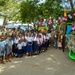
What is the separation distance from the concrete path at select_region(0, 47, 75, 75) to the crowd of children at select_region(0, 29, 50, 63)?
1.89ft

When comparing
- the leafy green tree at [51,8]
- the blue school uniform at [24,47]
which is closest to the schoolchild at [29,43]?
the blue school uniform at [24,47]

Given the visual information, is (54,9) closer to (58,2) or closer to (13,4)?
(58,2)

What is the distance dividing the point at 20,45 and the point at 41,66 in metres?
2.67

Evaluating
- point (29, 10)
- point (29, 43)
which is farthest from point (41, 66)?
point (29, 10)

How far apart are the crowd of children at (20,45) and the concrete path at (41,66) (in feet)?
1.89

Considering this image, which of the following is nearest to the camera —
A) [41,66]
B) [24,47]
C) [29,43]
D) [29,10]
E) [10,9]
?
[41,66]

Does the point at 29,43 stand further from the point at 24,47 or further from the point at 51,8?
the point at 51,8

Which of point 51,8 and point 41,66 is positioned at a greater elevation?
point 51,8

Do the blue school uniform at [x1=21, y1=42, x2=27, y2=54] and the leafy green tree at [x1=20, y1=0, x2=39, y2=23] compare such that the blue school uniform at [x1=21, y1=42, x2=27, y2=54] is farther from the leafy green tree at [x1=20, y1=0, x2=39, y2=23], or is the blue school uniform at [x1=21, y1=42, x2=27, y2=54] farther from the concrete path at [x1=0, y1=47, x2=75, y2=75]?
the leafy green tree at [x1=20, y1=0, x2=39, y2=23]

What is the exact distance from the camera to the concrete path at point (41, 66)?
9594 millimetres

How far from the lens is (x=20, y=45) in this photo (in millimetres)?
12859

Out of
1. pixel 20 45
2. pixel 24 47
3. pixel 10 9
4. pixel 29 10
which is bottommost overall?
pixel 24 47

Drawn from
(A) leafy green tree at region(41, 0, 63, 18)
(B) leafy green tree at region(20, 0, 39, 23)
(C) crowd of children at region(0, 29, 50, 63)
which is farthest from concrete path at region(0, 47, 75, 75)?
(B) leafy green tree at region(20, 0, 39, 23)

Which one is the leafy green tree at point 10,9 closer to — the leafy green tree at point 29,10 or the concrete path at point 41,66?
the leafy green tree at point 29,10
